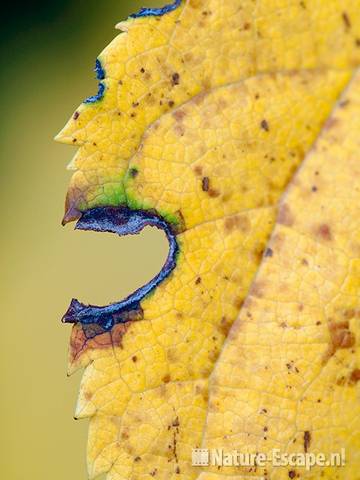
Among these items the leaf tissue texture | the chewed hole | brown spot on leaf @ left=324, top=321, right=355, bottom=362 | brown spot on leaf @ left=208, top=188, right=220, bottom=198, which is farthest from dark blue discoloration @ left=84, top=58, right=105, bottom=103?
the chewed hole

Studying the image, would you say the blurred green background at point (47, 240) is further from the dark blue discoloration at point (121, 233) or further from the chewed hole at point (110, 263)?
the dark blue discoloration at point (121, 233)

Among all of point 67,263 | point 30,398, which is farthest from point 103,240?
point 30,398

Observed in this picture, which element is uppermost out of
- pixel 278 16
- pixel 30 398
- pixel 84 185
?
pixel 278 16

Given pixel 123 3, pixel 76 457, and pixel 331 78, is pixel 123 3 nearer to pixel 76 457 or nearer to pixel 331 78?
pixel 76 457

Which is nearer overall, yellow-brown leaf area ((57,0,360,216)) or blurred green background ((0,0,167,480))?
yellow-brown leaf area ((57,0,360,216))

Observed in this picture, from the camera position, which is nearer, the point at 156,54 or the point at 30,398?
the point at 156,54

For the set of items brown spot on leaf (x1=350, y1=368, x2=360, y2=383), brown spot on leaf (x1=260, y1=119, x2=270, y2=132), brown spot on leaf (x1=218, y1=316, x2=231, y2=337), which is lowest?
brown spot on leaf (x1=350, y1=368, x2=360, y2=383)

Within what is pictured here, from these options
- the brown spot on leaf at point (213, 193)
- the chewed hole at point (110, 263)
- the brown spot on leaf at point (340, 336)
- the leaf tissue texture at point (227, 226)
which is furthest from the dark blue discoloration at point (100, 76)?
the chewed hole at point (110, 263)

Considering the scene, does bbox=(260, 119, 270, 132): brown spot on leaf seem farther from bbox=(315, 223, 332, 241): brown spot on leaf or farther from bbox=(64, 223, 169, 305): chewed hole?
bbox=(64, 223, 169, 305): chewed hole
